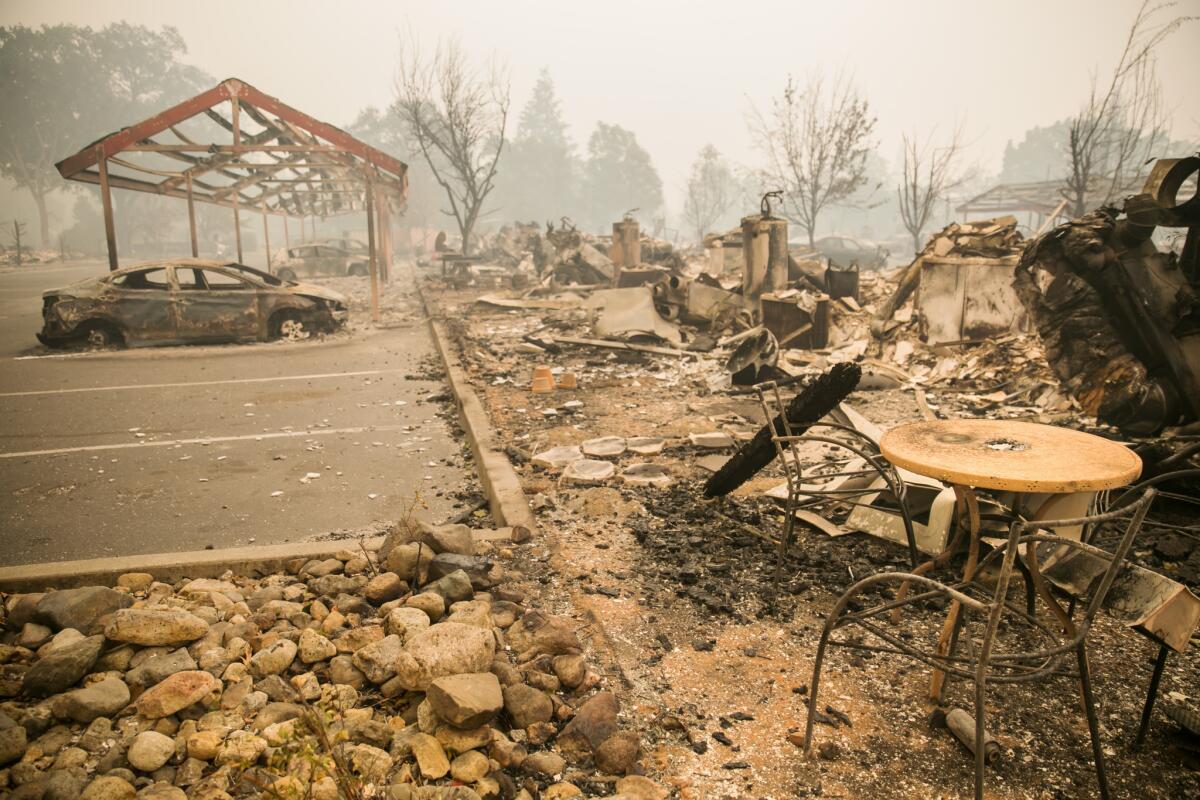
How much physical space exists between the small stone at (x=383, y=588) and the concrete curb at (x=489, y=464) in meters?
1.06

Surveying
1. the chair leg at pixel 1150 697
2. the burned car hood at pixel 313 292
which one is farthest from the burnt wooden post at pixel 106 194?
the chair leg at pixel 1150 697

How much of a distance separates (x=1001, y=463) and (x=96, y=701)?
3568mm

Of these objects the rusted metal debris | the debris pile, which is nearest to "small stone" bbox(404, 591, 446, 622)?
the debris pile

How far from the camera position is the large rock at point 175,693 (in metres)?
2.49

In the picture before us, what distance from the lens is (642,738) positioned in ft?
8.53

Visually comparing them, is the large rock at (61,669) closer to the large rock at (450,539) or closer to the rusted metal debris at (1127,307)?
the large rock at (450,539)

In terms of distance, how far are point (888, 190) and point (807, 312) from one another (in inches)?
4259

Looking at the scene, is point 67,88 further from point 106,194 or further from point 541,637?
point 541,637

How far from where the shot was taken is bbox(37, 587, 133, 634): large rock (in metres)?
3.04

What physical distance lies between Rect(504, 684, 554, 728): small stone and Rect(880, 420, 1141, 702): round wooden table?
62.0 inches

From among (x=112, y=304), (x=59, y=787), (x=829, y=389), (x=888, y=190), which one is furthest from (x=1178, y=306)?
→ (x=888, y=190)

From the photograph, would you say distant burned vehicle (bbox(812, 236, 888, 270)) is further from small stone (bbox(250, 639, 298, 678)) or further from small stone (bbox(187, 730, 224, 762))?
small stone (bbox(187, 730, 224, 762))

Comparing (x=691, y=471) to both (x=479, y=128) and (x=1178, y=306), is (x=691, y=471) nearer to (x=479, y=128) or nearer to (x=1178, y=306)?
(x=1178, y=306)

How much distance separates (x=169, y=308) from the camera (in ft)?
37.4
